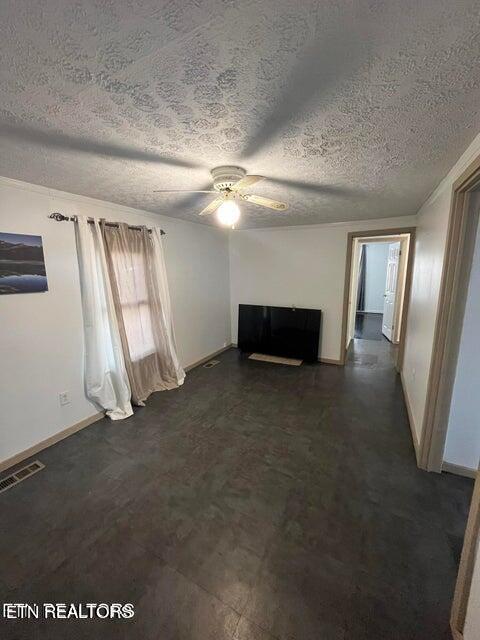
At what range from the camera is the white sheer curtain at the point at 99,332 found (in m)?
2.56

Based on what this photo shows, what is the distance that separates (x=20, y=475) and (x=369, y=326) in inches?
276

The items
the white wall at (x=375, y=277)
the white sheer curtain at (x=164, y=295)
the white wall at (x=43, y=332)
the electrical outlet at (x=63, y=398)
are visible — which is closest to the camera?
the white wall at (x=43, y=332)

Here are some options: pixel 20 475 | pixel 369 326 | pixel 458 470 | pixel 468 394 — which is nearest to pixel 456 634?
pixel 458 470

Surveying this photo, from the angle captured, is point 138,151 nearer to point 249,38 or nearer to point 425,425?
point 249,38

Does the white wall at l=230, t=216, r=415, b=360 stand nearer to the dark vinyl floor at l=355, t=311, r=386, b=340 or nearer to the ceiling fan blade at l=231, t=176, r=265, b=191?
the dark vinyl floor at l=355, t=311, r=386, b=340

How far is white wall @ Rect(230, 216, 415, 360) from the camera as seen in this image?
409cm

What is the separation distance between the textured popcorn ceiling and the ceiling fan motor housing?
2.4 inches

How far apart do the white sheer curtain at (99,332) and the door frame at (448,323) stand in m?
2.82

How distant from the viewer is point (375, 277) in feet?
27.2

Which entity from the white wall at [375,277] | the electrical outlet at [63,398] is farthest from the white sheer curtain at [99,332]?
the white wall at [375,277]

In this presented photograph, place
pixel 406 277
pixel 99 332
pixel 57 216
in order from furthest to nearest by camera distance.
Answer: pixel 406 277
pixel 99 332
pixel 57 216

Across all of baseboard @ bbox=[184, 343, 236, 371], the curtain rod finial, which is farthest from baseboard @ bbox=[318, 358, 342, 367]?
the curtain rod finial

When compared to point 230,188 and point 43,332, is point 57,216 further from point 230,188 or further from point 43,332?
point 230,188

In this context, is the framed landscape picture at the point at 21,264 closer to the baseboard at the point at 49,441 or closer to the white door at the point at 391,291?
the baseboard at the point at 49,441
